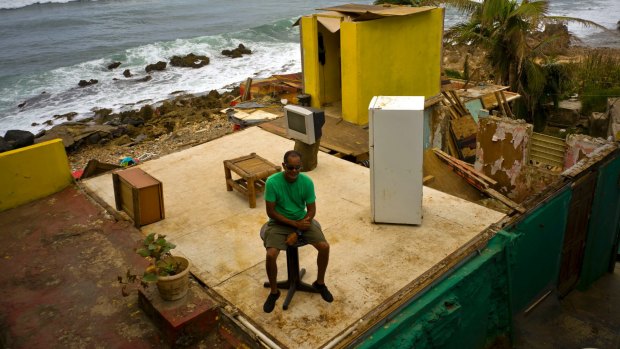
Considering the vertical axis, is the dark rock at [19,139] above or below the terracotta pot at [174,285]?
below

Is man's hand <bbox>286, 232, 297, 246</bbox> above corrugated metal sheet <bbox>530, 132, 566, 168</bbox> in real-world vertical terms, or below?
above

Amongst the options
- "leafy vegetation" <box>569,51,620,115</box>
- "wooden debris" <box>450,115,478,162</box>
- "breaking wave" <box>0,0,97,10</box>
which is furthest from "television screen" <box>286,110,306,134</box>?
"breaking wave" <box>0,0,97,10</box>

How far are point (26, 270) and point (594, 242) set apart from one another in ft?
30.8

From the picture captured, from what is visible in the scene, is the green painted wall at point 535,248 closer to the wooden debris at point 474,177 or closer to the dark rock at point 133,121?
the wooden debris at point 474,177

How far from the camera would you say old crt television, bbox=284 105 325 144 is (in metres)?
8.51

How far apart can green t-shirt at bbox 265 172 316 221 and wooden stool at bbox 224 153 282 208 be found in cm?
245

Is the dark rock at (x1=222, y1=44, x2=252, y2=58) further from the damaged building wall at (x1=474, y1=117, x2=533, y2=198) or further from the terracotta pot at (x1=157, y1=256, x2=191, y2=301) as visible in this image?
the terracotta pot at (x1=157, y1=256, x2=191, y2=301)

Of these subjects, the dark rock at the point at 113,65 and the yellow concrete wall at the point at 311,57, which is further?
the dark rock at the point at 113,65

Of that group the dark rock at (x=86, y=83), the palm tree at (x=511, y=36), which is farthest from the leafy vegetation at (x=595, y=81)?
the dark rock at (x=86, y=83)

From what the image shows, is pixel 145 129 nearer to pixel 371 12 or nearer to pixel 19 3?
pixel 371 12

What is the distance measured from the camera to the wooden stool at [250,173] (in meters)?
7.98

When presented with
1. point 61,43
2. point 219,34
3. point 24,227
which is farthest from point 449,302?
point 61,43

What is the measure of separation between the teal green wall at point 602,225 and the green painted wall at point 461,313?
290 cm

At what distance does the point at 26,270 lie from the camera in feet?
22.1
